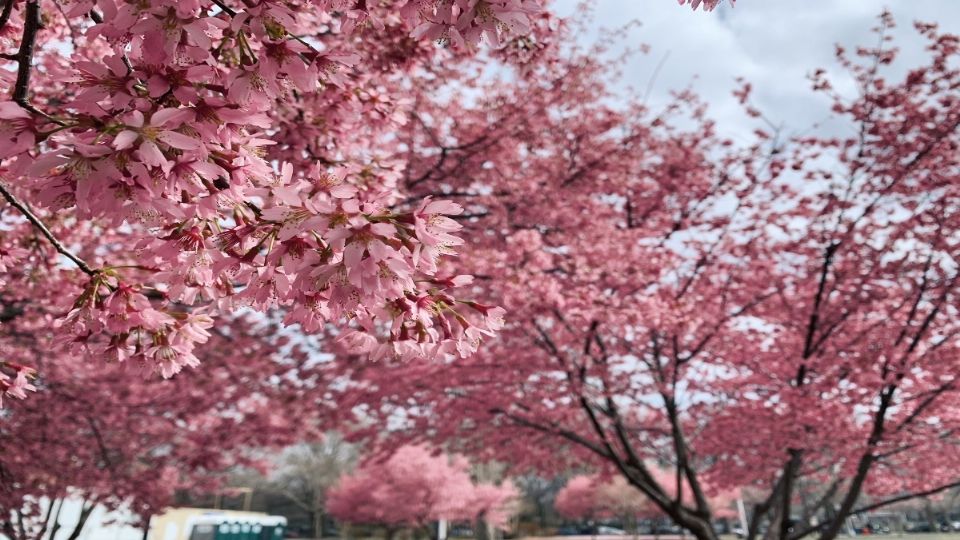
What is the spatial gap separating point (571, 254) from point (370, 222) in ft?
17.8

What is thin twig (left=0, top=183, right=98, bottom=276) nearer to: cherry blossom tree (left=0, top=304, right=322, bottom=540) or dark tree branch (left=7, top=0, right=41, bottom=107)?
dark tree branch (left=7, top=0, right=41, bottom=107)

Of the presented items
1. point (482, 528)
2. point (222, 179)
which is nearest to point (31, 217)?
point (222, 179)

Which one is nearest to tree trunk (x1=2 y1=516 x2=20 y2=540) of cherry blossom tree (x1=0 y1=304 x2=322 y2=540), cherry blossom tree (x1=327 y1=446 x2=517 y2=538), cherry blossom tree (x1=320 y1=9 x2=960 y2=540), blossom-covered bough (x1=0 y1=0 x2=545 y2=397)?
cherry blossom tree (x1=0 y1=304 x2=322 y2=540)

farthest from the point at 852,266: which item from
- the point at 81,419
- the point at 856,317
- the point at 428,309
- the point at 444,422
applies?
the point at 81,419

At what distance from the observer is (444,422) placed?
31.3ft

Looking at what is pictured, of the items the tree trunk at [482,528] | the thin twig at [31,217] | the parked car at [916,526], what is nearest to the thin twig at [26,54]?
the thin twig at [31,217]

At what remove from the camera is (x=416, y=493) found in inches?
999

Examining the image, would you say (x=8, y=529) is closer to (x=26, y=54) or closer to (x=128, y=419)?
(x=128, y=419)

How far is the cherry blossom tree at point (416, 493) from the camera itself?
1008 inches

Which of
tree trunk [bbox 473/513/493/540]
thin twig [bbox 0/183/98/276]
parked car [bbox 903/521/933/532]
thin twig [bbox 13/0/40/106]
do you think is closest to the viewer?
thin twig [bbox 13/0/40/106]

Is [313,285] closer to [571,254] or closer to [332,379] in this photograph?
[571,254]

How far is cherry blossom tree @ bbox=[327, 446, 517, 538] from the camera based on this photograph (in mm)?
25594

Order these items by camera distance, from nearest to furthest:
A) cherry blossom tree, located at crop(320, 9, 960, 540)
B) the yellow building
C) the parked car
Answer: cherry blossom tree, located at crop(320, 9, 960, 540) < the yellow building < the parked car

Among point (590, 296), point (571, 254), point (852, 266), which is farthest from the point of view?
point (852, 266)
